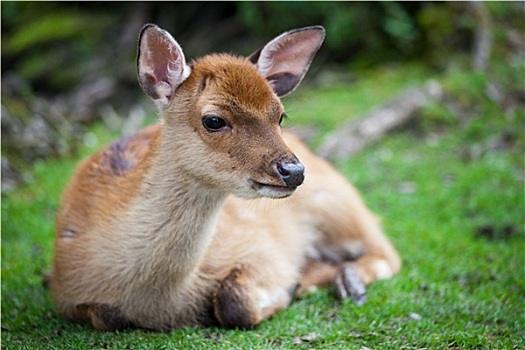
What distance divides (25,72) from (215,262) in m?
9.08

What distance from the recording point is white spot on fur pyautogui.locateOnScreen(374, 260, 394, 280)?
6035mm

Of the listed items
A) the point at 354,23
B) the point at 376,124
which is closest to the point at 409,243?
the point at 376,124

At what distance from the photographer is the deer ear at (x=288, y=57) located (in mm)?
4918

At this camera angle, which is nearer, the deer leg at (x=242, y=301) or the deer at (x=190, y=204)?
the deer at (x=190, y=204)

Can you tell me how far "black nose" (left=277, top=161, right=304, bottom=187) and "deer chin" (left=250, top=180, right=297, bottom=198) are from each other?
36mm

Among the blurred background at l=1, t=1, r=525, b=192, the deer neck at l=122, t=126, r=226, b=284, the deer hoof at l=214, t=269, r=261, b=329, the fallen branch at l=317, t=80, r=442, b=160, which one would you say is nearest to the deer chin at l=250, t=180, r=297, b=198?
the deer neck at l=122, t=126, r=226, b=284

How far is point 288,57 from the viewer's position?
501 cm

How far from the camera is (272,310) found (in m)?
5.21

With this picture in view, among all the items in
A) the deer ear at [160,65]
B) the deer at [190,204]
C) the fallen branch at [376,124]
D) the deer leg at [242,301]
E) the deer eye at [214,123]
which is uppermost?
the deer ear at [160,65]

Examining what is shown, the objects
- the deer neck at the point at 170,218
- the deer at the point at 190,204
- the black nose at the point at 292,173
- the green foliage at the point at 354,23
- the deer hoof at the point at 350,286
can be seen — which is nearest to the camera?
the black nose at the point at 292,173

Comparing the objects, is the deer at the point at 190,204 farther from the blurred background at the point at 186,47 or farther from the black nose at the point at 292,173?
the blurred background at the point at 186,47

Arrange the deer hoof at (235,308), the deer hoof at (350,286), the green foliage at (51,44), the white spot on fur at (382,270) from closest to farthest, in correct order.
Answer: the deer hoof at (235,308)
the deer hoof at (350,286)
the white spot on fur at (382,270)
the green foliage at (51,44)

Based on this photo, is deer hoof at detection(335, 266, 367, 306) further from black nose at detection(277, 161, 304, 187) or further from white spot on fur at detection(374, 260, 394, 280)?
black nose at detection(277, 161, 304, 187)

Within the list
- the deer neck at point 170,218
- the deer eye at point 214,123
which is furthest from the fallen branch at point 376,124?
the deer eye at point 214,123
